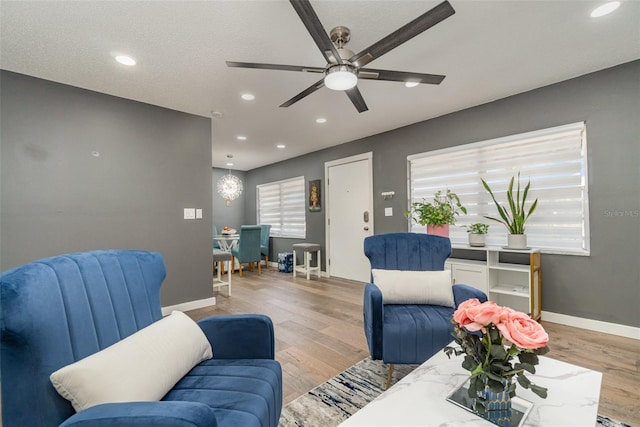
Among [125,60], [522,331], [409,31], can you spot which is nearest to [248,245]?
[125,60]

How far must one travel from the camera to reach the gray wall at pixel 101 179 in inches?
99.4

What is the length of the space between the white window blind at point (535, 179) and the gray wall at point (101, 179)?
3.36 metres

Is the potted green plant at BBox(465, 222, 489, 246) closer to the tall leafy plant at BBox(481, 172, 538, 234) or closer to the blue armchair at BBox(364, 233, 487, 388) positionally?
the tall leafy plant at BBox(481, 172, 538, 234)

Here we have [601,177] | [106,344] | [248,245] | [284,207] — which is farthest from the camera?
[284,207]

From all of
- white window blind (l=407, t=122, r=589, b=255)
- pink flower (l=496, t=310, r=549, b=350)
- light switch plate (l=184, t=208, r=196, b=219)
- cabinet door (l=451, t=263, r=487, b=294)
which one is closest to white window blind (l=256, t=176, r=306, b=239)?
light switch plate (l=184, t=208, r=196, b=219)

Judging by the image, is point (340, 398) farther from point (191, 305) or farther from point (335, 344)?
point (191, 305)

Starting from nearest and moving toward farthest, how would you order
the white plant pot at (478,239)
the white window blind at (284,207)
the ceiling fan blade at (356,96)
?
the ceiling fan blade at (356,96), the white plant pot at (478,239), the white window blind at (284,207)

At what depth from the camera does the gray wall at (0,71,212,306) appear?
8.29 feet

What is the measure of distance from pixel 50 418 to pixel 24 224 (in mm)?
2598

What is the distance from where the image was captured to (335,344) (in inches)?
97.0

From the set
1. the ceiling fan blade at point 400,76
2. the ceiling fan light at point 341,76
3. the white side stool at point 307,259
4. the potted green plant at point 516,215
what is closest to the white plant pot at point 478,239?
the potted green plant at point 516,215

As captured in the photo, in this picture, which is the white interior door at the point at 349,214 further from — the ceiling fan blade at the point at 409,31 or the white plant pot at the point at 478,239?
the ceiling fan blade at the point at 409,31

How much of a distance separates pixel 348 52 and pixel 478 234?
8.38ft

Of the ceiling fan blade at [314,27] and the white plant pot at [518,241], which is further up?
the ceiling fan blade at [314,27]
